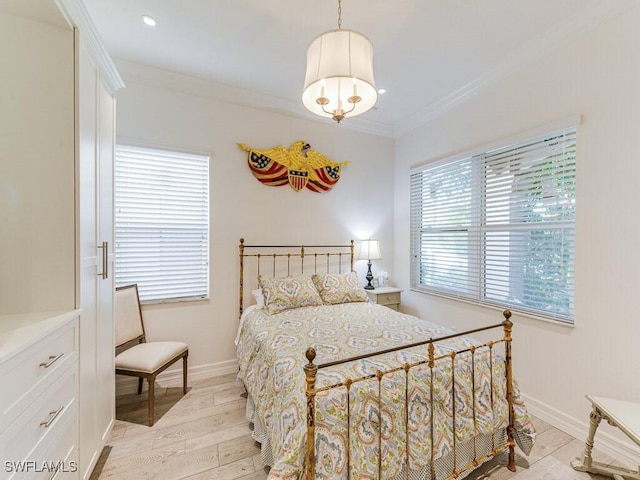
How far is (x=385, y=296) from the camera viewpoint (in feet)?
11.5

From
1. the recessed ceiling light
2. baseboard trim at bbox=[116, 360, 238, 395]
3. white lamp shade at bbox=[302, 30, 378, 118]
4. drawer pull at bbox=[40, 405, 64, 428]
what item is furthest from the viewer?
baseboard trim at bbox=[116, 360, 238, 395]

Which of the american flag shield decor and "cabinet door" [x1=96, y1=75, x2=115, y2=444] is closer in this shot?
"cabinet door" [x1=96, y1=75, x2=115, y2=444]

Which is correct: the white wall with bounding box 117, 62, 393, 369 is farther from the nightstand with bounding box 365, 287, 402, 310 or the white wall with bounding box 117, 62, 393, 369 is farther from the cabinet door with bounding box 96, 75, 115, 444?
the cabinet door with bounding box 96, 75, 115, 444

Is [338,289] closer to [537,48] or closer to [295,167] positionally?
[295,167]

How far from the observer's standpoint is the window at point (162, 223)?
8.61 feet

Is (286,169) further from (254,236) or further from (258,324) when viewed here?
(258,324)

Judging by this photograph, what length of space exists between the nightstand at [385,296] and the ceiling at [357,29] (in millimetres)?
2277

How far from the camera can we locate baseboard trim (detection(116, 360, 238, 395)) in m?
2.61

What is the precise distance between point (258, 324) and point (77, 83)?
1925 mm

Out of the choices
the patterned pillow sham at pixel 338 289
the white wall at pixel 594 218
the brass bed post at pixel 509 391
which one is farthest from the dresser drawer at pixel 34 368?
the white wall at pixel 594 218

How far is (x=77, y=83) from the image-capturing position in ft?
4.78

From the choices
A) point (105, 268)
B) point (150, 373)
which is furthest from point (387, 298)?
point (105, 268)

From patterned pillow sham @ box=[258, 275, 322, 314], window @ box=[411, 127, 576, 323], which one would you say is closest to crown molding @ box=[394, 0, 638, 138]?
window @ box=[411, 127, 576, 323]

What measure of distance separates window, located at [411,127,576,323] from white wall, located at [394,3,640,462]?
0.38ft
